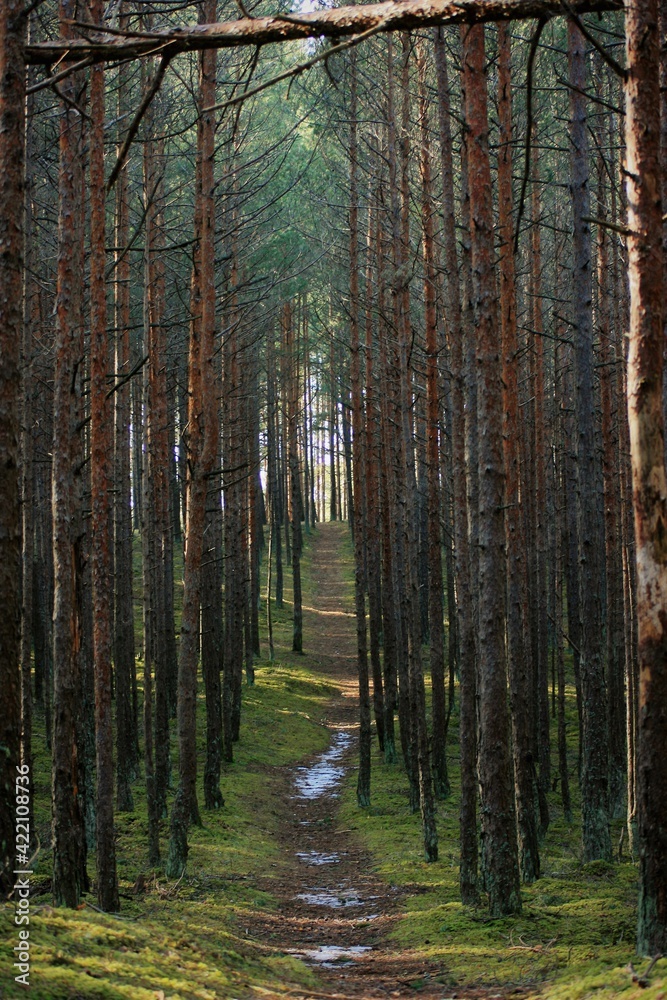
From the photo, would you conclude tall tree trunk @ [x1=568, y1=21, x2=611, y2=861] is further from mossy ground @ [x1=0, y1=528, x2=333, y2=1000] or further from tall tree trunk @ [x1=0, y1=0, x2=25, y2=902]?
tall tree trunk @ [x1=0, y1=0, x2=25, y2=902]

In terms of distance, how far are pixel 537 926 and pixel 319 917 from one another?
2804mm

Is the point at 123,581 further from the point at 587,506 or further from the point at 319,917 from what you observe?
the point at 587,506

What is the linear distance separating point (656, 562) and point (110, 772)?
5489 mm

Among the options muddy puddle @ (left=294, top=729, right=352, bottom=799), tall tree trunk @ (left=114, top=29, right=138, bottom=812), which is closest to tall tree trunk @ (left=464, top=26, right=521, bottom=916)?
tall tree trunk @ (left=114, top=29, right=138, bottom=812)

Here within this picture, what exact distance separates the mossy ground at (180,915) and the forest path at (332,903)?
29cm

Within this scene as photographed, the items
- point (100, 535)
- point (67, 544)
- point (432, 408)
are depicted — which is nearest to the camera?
point (67, 544)

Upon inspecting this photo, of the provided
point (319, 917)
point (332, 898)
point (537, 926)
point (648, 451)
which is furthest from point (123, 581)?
point (648, 451)

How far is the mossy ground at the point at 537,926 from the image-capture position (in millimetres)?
5363

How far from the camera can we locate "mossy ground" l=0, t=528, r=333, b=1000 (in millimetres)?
4535

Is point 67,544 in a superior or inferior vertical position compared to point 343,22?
inferior

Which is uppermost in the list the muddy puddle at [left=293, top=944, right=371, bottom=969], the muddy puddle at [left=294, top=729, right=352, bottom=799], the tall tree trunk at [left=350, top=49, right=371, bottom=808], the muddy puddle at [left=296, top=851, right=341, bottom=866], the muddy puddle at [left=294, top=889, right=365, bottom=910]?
the tall tree trunk at [left=350, top=49, right=371, bottom=808]

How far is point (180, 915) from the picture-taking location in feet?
26.9

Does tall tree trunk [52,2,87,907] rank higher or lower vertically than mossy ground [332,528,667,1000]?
higher

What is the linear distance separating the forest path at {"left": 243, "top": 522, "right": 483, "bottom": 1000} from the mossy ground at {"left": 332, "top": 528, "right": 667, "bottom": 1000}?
0.21 metres
